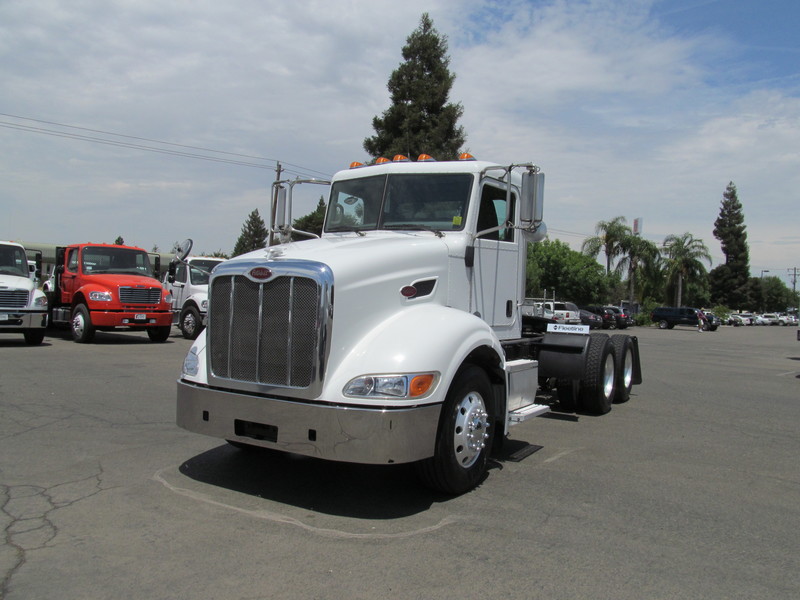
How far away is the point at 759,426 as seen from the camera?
8273 mm

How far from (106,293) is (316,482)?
11715 millimetres

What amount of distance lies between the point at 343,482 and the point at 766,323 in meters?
87.4

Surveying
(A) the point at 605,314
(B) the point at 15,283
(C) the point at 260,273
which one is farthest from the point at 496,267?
(A) the point at 605,314

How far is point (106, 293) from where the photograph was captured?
15.1 meters

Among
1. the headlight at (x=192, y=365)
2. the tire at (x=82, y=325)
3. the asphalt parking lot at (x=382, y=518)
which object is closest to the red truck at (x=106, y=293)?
the tire at (x=82, y=325)

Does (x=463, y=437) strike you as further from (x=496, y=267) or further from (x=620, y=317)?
(x=620, y=317)

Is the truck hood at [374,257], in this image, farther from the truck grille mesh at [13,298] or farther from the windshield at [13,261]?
the windshield at [13,261]

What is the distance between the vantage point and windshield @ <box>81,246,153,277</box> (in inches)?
630

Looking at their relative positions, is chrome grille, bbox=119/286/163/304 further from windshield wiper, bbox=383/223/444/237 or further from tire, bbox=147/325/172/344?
windshield wiper, bbox=383/223/444/237

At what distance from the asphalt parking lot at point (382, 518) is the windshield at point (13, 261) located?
8.42 m

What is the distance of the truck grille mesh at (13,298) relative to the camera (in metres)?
13.8

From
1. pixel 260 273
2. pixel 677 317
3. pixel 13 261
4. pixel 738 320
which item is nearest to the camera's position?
pixel 260 273

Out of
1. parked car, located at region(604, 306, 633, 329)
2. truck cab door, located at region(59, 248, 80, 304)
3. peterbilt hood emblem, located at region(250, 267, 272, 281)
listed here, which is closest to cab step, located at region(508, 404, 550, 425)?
peterbilt hood emblem, located at region(250, 267, 272, 281)

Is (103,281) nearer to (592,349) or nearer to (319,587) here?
(592,349)
